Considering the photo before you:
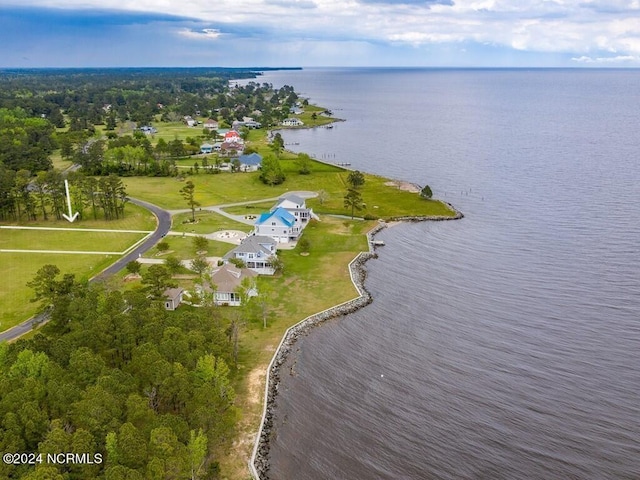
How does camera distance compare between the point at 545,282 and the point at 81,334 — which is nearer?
the point at 81,334

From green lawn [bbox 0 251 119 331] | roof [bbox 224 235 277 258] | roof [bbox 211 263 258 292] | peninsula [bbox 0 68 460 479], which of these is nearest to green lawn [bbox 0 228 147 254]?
peninsula [bbox 0 68 460 479]

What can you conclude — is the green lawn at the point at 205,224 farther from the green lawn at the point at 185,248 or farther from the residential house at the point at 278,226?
the residential house at the point at 278,226

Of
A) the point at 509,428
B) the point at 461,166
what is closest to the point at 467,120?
the point at 461,166

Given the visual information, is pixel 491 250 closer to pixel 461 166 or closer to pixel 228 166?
pixel 461 166

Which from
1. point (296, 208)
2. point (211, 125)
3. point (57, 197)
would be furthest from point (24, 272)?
point (211, 125)

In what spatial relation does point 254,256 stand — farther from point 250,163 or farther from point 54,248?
point 250,163

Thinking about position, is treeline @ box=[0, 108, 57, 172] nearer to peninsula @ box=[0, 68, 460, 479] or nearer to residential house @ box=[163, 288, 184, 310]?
peninsula @ box=[0, 68, 460, 479]

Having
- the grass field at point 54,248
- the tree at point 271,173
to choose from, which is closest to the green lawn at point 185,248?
the grass field at point 54,248
